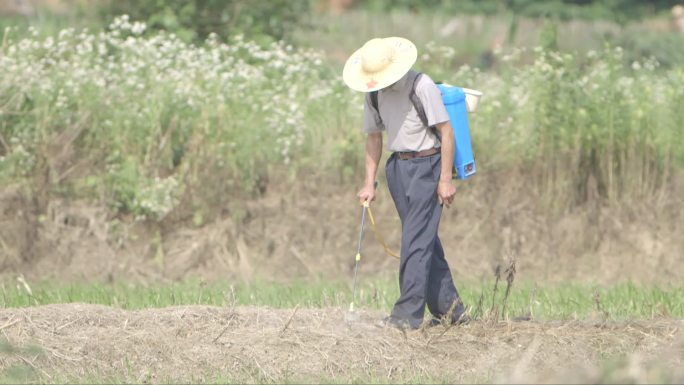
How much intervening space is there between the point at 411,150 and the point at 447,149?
26 cm

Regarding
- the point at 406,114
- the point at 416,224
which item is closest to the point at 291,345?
the point at 416,224

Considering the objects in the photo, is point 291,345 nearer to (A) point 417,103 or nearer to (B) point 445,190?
(B) point 445,190

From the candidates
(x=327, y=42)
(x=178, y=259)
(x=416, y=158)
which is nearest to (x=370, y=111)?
(x=416, y=158)

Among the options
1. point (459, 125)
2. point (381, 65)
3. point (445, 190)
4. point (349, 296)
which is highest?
point (381, 65)

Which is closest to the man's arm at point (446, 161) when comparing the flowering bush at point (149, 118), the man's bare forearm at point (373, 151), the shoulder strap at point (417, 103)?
the shoulder strap at point (417, 103)

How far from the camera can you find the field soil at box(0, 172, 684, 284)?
13.2m

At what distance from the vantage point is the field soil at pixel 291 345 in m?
7.46

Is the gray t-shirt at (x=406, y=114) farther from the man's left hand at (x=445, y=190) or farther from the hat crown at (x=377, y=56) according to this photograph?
the man's left hand at (x=445, y=190)

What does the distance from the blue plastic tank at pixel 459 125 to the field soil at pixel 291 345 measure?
3.32 ft

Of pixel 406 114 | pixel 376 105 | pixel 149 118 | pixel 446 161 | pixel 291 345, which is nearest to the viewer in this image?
pixel 291 345

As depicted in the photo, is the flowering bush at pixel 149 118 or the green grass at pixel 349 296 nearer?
the green grass at pixel 349 296

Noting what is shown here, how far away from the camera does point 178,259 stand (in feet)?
44.1

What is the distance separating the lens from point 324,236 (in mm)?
13719

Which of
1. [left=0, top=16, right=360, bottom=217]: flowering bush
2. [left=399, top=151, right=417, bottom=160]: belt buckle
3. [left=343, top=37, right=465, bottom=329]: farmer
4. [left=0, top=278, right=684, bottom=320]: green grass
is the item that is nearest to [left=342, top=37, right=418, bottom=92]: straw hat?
[left=343, top=37, right=465, bottom=329]: farmer
